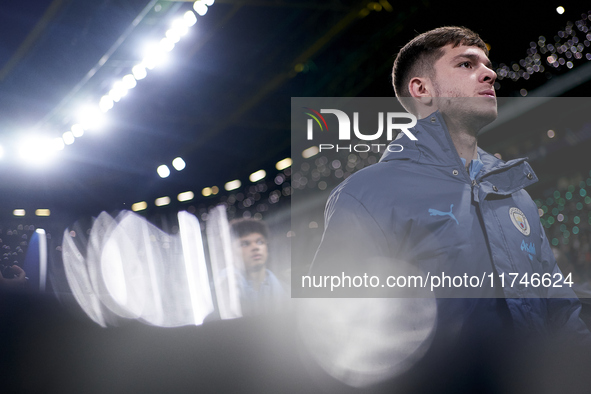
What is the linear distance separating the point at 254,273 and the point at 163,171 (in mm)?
6463

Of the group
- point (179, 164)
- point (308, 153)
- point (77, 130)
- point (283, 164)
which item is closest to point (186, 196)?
point (179, 164)

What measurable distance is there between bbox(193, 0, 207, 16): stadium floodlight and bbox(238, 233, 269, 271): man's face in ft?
6.83

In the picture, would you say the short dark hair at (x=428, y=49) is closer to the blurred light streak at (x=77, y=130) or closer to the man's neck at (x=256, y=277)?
the man's neck at (x=256, y=277)

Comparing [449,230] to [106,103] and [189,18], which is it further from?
[106,103]

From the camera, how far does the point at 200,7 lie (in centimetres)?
342

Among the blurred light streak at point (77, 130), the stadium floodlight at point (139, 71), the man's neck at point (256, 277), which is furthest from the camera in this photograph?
the blurred light streak at point (77, 130)

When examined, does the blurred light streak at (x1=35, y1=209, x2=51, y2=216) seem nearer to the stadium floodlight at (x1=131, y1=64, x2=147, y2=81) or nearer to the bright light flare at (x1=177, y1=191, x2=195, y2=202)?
the bright light flare at (x1=177, y1=191, x2=195, y2=202)

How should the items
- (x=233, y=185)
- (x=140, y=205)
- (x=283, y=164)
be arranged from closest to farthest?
(x=140, y=205), (x=283, y=164), (x=233, y=185)

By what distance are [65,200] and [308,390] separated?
22.5ft

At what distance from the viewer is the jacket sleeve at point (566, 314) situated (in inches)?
46.9

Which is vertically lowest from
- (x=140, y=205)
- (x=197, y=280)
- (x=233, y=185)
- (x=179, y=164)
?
(x=197, y=280)

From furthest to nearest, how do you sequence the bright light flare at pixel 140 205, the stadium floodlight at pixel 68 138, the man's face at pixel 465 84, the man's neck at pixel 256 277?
the bright light flare at pixel 140 205 < the stadium floodlight at pixel 68 138 < the man's neck at pixel 256 277 < the man's face at pixel 465 84

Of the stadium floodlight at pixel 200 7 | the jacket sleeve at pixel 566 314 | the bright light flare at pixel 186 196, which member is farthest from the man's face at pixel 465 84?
the bright light flare at pixel 186 196

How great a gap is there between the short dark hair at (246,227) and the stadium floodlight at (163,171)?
5763 millimetres
